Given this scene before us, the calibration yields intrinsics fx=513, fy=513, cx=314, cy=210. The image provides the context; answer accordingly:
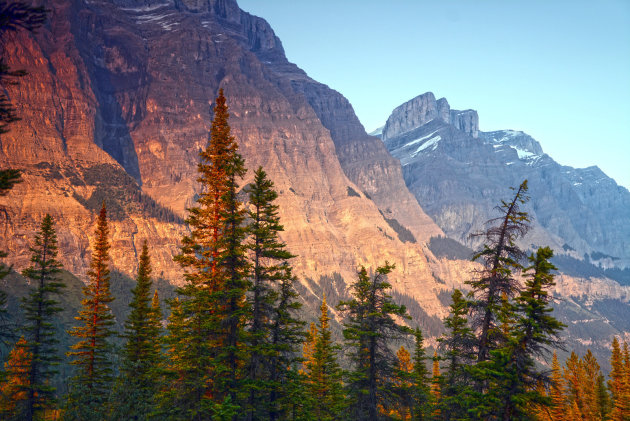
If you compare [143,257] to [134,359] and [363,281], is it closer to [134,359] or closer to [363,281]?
[134,359]

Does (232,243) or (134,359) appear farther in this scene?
(134,359)

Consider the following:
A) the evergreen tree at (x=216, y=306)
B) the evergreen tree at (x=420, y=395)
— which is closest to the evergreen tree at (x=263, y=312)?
the evergreen tree at (x=216, y=306)

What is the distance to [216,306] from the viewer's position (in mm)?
29312

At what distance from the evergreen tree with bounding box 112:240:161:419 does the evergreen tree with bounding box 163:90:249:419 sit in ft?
11.1

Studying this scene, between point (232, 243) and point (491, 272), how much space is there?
1424cm

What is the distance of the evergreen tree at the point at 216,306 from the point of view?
28.4 metres

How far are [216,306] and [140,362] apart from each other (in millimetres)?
15258

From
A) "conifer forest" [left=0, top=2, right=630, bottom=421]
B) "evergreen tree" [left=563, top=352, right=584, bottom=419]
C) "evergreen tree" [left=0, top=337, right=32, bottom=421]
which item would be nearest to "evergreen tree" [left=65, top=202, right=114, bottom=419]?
"evergreen tree" [left=0, top=337, right=32, bottom=421]

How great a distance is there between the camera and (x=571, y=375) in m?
72.6

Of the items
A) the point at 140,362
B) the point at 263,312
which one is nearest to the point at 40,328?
the point at 140,362

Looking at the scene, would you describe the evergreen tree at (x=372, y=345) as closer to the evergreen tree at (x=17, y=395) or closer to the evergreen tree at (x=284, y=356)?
the evergreen tree at (x=284, y=356)

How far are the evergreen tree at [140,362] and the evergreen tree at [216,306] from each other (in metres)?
3.39

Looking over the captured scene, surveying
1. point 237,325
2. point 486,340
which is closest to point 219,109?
point 237,325

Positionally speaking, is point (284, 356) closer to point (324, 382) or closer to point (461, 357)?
point (461, 357)
